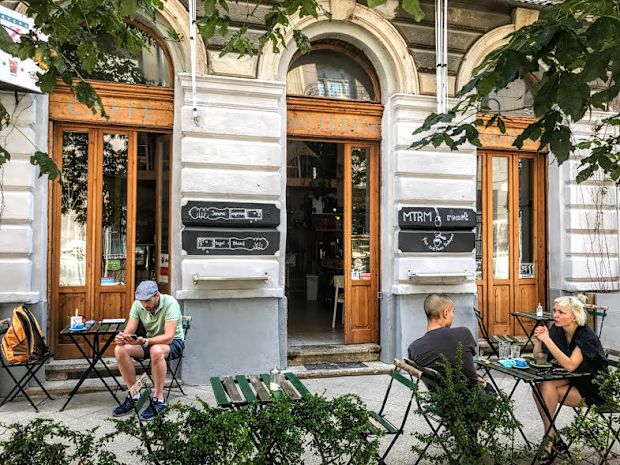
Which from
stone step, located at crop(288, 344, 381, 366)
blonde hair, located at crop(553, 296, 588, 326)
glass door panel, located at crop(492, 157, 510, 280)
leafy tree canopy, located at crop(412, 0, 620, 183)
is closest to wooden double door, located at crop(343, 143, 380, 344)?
stone step, located at crop(288, 344, 381, 366)

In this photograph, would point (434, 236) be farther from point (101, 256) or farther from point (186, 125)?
point (101, 256)

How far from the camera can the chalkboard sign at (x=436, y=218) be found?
771cm

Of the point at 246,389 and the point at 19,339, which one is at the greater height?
the point at 19,339

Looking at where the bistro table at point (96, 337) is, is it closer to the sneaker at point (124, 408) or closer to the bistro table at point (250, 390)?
the sneaker at point (124, 408)

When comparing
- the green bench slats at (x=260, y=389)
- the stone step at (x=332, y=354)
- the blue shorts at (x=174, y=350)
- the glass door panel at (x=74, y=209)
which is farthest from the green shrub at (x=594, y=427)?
the glass door panel at (x=74, y=209)

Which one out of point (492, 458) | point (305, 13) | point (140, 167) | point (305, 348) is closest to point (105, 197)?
point (140, 167)

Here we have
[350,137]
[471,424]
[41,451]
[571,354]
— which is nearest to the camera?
[41,451]

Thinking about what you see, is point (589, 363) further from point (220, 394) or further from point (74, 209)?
point (74, 209)

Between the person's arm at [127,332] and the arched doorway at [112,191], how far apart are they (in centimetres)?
127

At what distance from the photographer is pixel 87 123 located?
704cm

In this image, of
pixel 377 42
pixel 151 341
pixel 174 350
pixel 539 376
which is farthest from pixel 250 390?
pixel 377 42

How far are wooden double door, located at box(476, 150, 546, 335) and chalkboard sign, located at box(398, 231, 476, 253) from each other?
2.91 feet

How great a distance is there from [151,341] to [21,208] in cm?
229

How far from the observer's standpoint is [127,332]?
591 centimetres
